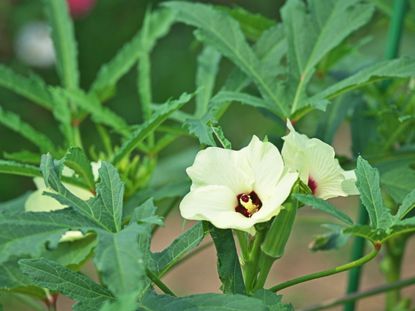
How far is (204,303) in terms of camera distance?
63cm

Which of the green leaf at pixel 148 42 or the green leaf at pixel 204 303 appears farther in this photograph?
the green leaf at pixel 148 42

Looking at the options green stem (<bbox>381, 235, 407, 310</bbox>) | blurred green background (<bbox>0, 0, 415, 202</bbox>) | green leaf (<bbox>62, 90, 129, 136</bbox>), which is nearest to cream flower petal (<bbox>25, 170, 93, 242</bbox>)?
green leaf (<bbox>62, 90, 129, 136</bbox>)

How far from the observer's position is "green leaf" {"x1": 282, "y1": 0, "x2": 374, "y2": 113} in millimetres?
926

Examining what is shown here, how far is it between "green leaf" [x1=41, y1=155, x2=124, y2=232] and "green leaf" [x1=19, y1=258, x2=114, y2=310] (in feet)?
0.15

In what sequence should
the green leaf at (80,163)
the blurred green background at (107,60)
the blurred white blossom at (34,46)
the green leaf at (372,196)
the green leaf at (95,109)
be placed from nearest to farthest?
the green leaf at (372,196), the green leaf at (80,163), the green leaf at (95,109), the blurred green background at (107,60), the blurred white blossom at (34,46)

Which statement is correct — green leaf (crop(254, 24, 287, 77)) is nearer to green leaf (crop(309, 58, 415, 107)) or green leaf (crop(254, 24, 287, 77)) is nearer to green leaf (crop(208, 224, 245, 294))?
green leaf (crop(309, 58, 415, 107))

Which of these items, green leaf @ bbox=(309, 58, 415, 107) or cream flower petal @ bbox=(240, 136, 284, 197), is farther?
green leaf @ bbox=(309, 58, 415, 107)

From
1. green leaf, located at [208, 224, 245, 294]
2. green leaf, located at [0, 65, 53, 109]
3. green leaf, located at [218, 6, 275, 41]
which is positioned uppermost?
green leaf, located at [218, 6, 275, 41]

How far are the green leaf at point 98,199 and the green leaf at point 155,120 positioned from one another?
10 centimetres

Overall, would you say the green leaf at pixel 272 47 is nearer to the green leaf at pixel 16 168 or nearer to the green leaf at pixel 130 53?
the green leaf at pixel 130 53

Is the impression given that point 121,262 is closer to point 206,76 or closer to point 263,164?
point 263,164

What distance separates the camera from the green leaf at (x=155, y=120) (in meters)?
0.74

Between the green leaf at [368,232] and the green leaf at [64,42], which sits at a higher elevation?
the green leaf at [64,42]

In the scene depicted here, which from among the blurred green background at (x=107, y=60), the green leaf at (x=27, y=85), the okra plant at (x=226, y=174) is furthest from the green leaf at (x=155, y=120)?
the blurred green background at (x=107, y=60)
